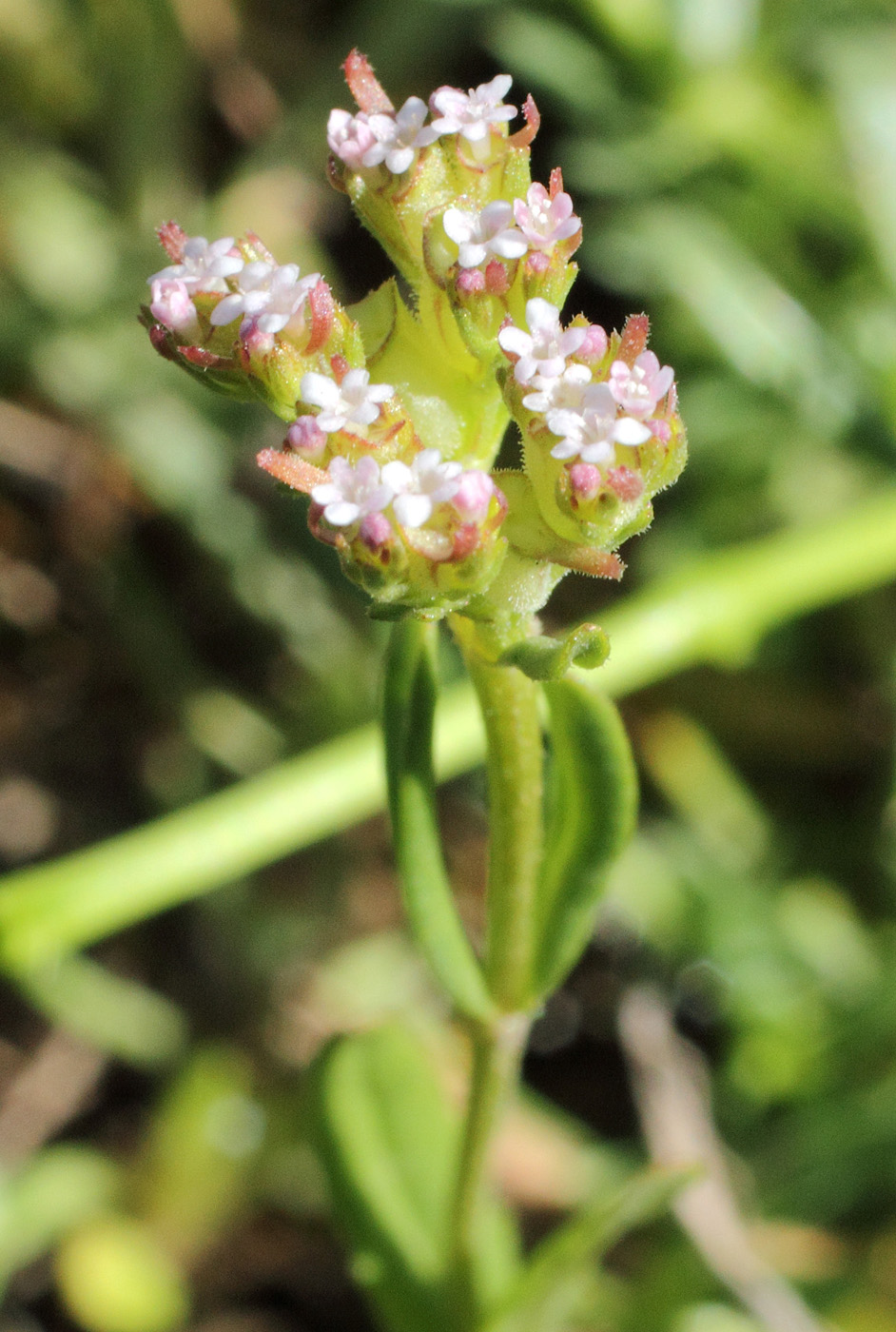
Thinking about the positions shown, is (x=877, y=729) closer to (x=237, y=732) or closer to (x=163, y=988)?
(x=237, y=732)

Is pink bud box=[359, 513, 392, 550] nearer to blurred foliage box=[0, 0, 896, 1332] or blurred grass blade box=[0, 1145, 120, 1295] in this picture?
blurred foliage box=[0, 0, 896, 1332]

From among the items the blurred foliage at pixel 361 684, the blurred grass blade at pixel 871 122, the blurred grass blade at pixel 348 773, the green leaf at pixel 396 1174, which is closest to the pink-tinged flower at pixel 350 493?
the blurred grass blade at pixel 348 773

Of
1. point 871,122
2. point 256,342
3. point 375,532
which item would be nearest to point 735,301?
point 871,122

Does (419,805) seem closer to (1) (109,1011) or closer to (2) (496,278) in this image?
(2) (496,278)

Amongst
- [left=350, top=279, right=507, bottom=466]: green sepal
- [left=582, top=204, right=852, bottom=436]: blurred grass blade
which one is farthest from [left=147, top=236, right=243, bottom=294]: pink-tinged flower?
[left=582, top=204, right=852, bottom=436]: blurred grass blade

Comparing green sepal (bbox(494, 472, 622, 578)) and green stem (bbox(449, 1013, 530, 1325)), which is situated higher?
green sepal (bbox(494, 472, 622, 578))

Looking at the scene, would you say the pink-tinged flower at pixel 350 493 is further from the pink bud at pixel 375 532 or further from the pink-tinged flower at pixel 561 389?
the pink-tinged flower at pixel 561 389
